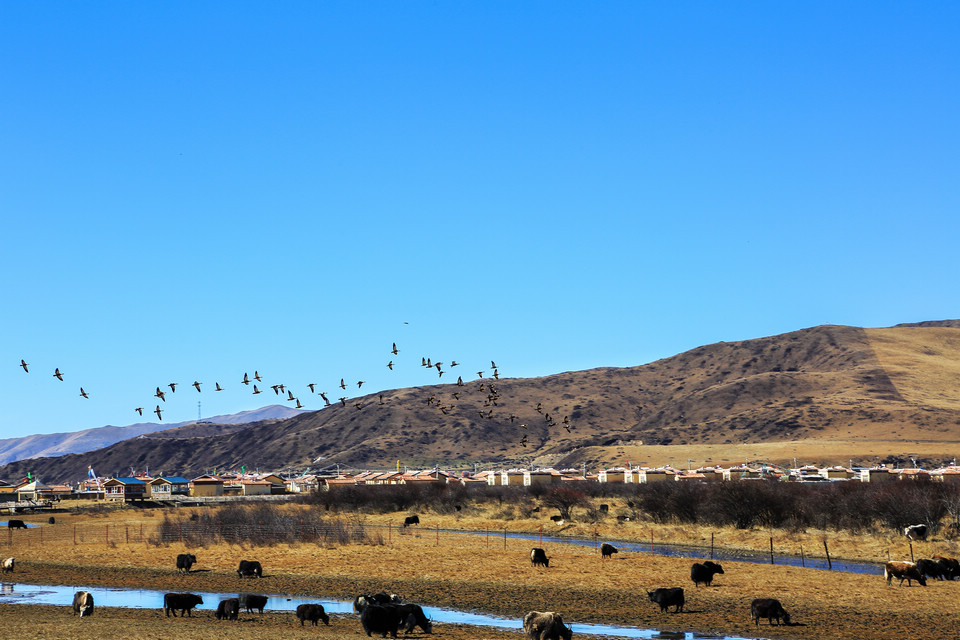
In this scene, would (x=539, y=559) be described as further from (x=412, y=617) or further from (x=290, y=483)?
(x=290, y=483)

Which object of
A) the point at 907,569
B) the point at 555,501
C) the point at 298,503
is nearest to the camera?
the point at 907,569

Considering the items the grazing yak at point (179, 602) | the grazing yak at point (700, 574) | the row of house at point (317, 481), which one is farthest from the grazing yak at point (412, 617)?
the row of house at point (317, 481)

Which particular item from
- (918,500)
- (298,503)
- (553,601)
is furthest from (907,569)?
(298,503)

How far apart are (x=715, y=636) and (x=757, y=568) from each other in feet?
55.2

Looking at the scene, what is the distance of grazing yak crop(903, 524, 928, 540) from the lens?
196 ft

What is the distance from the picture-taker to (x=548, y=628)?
2775 centimetres

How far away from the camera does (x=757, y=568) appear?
4669cm

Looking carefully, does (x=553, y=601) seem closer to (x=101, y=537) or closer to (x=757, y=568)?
(x=757, y=568)

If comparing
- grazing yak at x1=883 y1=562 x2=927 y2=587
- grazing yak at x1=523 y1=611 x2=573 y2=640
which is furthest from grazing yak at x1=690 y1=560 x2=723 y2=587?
grazing yak at x1=523 y1=611 x2=573 y2=640

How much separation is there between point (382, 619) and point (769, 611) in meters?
12.9

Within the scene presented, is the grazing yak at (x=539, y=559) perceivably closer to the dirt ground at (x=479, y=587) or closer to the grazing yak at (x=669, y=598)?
the dirt ground at (x=479, y=587)

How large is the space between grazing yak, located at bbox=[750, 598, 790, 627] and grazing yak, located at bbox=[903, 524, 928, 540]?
3172 centimetres

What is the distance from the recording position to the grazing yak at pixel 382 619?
2997cm

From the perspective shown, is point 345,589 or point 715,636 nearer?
point 715,636
